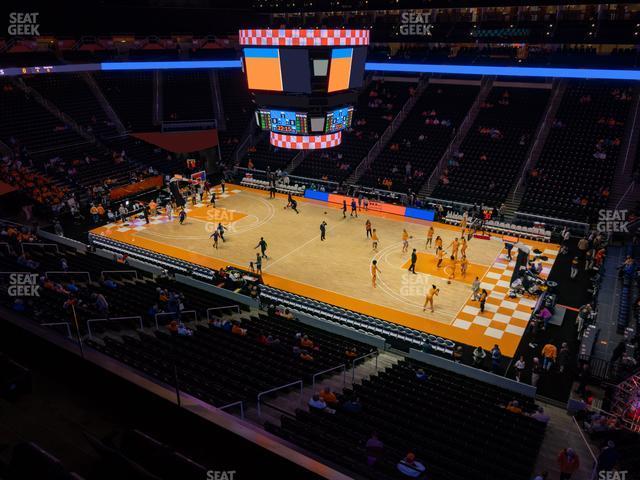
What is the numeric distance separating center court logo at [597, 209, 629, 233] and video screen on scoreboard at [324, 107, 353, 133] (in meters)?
16.6

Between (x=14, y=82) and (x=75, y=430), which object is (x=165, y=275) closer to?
(x=75, y=430)

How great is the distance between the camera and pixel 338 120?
2016 centimetres

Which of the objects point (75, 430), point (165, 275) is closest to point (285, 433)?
point (75, 430)

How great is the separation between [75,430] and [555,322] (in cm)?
1913

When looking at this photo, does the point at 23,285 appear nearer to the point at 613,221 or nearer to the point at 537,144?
the point at 613,221

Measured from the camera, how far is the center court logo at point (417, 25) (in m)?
43.0

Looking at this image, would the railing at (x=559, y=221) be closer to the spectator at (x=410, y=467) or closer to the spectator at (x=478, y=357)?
the spectator at (x=478, y=357)

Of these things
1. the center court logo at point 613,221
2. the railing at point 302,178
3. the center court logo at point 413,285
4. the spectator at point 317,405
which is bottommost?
the center court logo at point 413,285

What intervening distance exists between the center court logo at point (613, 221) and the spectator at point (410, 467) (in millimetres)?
23398

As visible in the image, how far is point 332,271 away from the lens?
2441cm

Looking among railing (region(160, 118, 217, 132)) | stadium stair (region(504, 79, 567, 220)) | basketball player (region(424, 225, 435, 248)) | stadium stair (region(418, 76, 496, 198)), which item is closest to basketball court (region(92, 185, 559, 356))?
basketball player (region(424, 225, 435, 248))

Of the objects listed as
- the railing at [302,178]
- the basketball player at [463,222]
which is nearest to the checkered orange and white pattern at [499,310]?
the basketball player at [463,222]

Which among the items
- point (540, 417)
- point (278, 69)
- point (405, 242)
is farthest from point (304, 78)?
point (540, 417)

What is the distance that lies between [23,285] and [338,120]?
12.9 m
